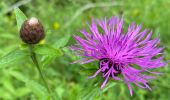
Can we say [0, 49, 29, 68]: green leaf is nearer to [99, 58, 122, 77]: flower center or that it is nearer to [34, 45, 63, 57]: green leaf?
[34, 45, 63, 57]: green leaf

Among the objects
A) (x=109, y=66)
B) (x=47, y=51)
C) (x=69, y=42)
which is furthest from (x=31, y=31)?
(x=69, y=42)

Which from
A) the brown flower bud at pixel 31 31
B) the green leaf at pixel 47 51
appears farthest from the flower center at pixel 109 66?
the brown flower bud at pixel 31 31

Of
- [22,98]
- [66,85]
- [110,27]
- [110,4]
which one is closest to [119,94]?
[66,85]

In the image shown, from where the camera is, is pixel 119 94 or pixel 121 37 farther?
pixel 119 94

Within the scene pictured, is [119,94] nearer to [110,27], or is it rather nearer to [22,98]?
[22,98]

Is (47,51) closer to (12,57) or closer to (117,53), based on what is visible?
(12,57)

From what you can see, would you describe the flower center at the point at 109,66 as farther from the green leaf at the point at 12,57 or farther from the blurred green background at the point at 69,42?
the green leaf at the point at 12,57
